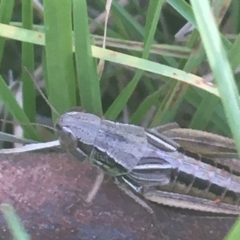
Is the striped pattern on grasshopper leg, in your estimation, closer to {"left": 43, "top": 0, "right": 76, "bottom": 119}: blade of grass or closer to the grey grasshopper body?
the grey grasshopper body

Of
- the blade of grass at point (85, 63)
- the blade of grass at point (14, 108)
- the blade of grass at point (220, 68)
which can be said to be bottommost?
the blade of grass at point (14, 108)

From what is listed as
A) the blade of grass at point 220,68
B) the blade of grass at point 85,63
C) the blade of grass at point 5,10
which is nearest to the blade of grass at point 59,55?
the blade of grass at point 85,63

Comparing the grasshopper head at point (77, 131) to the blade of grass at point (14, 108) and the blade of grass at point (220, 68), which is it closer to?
the blade of grass at point (14, 108)

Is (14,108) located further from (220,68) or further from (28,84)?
(220,68)

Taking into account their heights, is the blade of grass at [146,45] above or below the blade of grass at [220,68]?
below

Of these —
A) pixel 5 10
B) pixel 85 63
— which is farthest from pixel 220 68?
pixel 5 10

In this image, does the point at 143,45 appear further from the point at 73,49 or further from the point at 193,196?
the point at 193,196

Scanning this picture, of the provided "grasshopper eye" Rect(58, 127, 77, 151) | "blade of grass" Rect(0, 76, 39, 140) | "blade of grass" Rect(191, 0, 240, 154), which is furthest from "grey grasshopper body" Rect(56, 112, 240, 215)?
"blade of grass" Rect(191, 0, 240, 154)

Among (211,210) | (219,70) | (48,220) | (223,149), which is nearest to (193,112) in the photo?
(223,149)

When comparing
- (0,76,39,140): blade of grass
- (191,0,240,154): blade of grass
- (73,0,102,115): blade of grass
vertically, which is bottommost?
(0,76,39,140): blade of grass
